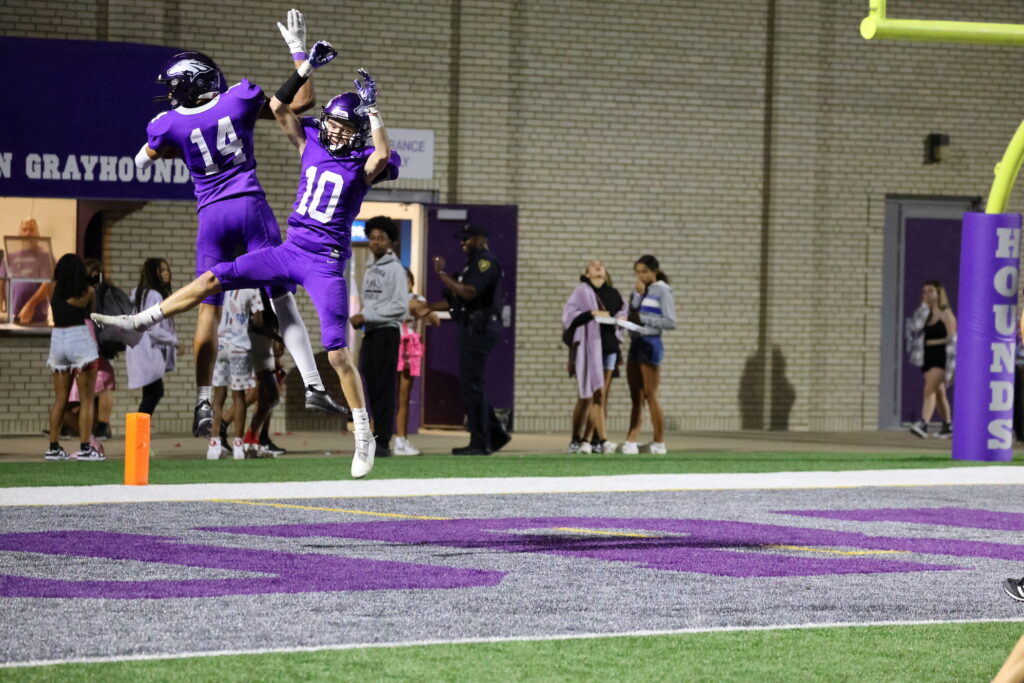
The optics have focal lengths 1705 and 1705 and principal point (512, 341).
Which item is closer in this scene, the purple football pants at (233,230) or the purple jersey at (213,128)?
the purple jersey at (213,128)

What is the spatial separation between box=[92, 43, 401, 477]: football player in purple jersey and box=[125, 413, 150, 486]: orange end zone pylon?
3.32 metres

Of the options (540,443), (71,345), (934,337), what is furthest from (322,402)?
(934,337)

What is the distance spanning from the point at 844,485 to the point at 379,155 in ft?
22.1


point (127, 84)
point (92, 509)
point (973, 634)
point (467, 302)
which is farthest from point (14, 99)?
point (973, 634)

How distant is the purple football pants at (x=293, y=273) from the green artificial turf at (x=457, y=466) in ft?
15.4

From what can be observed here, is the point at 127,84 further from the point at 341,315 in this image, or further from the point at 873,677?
the point at 873,677

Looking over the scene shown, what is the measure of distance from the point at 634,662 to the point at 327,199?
3720mm

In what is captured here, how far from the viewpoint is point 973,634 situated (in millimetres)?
7559

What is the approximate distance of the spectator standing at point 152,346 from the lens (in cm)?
1622

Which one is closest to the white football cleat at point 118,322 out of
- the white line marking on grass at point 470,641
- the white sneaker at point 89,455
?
the white line marking on grass at point 470,641

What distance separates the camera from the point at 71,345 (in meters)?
15.4

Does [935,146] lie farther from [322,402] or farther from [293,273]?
[293,273]

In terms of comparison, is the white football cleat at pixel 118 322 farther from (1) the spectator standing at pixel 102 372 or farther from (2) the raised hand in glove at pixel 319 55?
(1) the spectator standing at pixel 102 372

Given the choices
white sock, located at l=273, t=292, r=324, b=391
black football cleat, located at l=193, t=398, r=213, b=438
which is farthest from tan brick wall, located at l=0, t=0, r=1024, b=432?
white sock, located at l=273, t=292, r=324, b=391
